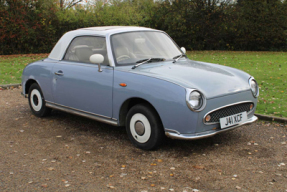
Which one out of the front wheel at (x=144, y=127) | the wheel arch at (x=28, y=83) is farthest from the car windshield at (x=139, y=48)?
the wheel arch at (x=28, y=83)

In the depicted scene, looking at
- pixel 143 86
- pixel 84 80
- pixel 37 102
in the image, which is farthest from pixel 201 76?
pixel 37 102

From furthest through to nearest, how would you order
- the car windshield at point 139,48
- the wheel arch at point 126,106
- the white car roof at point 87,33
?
the white car roof at point 87,33 < the car windshield at point 139,48 < the wheel arch at point 126,106

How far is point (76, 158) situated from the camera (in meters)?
4.74

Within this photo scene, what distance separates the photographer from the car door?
5234 mm

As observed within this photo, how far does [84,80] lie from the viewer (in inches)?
216

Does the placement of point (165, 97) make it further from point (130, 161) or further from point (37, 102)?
point (37, 102)

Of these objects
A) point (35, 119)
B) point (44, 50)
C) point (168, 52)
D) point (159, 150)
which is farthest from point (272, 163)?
point (44, 50)

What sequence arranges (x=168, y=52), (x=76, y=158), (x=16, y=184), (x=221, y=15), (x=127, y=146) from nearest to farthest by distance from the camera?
(x=16, y=184), (x=76, y=158), (x=127, y=146), (x=168, y=52), (x=221, y=15)

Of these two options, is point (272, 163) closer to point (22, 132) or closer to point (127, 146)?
point (127, 146)

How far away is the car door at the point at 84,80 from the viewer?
Result: 17.2 ft

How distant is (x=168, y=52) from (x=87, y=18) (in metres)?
18.6

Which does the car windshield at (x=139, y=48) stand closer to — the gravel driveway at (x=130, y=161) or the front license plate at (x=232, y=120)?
the gravel driveway at (x=130, y=161)

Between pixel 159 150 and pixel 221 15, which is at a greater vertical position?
pixel 221 15

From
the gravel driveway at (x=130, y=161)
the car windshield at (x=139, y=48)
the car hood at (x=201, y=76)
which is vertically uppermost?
the car windshield at (x=139, y=48)
